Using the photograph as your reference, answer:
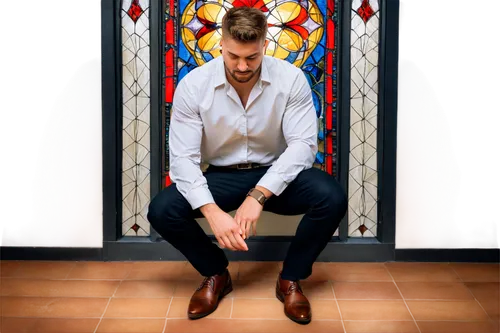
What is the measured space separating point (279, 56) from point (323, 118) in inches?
15.2

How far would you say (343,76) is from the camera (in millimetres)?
2732

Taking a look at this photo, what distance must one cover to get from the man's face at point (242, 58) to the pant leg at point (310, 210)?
481 millimetres

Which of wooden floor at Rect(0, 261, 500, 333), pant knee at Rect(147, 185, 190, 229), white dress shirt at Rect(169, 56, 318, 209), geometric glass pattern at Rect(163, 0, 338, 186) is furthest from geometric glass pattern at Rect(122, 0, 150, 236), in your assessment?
pant knee at Rect(147, 185, 190, 229)

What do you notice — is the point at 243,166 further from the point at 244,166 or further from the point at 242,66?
the point at 242,66

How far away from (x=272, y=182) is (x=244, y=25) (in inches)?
24.2

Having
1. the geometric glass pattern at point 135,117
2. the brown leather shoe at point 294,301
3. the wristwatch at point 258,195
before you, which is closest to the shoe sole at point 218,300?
the brown leather shoe at point 294,301

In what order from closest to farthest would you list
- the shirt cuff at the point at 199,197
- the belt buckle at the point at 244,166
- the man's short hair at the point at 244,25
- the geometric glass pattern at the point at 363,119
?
1. the man's short hair at the point at 244,25
2. the shirt cuff at the point at 199,197
3. the belt buckle at the point at 244,166
4. the geometric glass pattern at the point at 363,119

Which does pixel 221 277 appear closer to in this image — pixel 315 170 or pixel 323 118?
pixel 315 170

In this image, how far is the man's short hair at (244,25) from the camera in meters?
2.02

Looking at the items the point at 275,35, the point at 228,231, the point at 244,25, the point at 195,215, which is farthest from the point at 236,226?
the point at 275,35

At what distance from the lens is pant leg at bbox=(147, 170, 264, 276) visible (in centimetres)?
220

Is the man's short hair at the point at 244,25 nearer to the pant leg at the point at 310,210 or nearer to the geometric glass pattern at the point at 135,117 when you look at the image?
the pant leg at the point at 310,210

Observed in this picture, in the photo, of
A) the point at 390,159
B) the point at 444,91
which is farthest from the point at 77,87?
the point at 444,91

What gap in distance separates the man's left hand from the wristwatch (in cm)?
1
